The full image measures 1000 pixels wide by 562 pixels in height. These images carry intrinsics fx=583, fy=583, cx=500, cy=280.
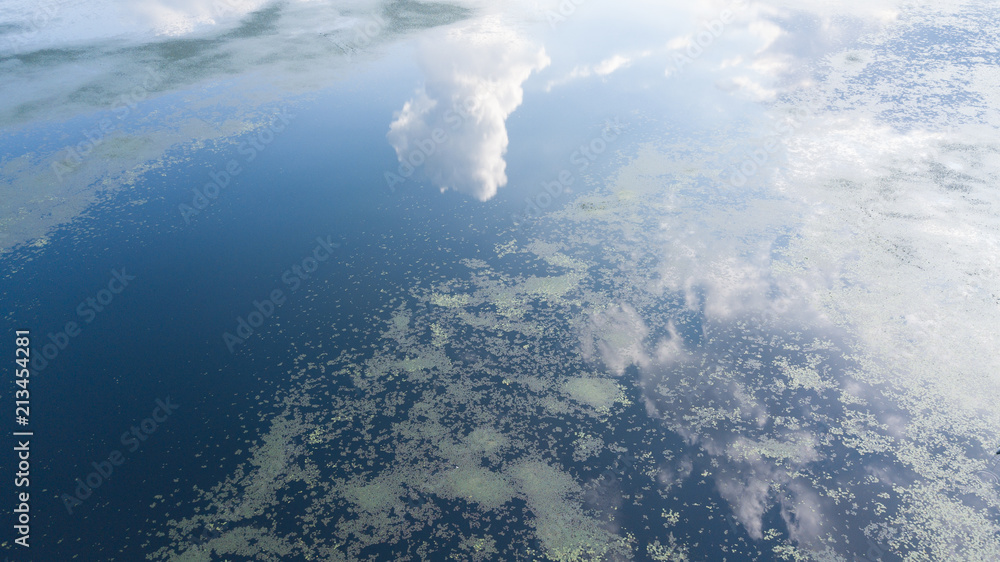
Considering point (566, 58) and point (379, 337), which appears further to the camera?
point (566, 58)

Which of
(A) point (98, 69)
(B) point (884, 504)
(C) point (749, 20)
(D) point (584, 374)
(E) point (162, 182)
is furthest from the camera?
(C) point (749, 20)

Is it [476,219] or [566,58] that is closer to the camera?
[476,219]

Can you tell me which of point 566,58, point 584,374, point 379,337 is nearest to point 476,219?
point 379,337

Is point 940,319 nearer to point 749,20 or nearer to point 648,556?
point 648,556

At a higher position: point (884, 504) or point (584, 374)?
point (584, 374)

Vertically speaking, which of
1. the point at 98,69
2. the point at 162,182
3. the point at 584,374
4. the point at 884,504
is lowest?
the point at 884,504

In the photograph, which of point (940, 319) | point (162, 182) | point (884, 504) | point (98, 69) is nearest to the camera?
point (884, 504)

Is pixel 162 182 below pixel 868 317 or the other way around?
the other way around

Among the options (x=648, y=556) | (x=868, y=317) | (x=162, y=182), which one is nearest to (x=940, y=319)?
(x=868, y=317)

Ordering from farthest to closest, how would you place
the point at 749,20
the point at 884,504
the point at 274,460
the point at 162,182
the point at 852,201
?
the point at 749,20 → the point at 162,182 → the point at 852,201 → the point at 274,460 → the point at 884,504

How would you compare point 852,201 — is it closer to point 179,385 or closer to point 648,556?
point 648,556
